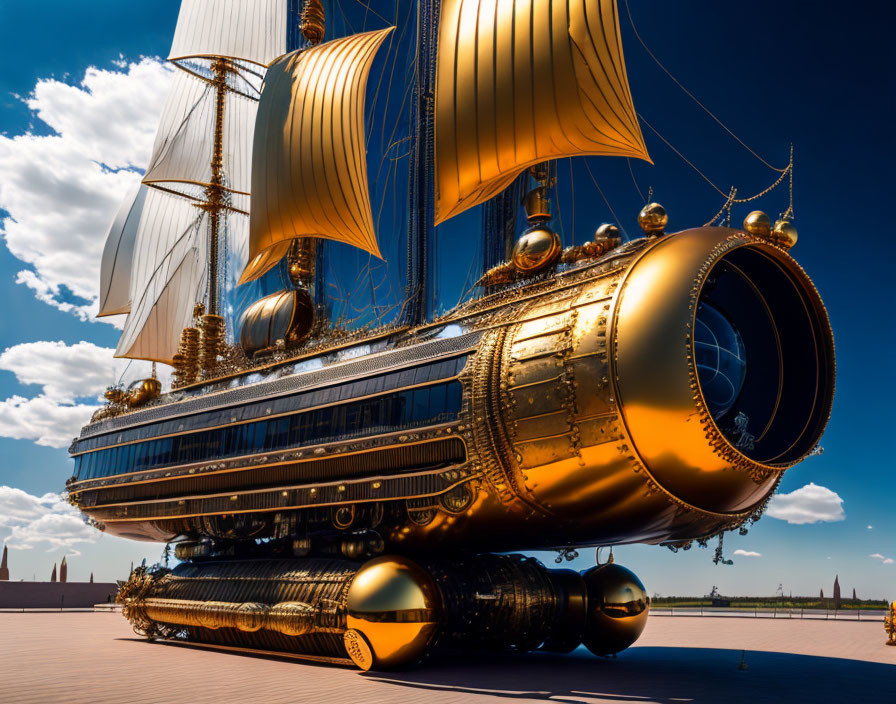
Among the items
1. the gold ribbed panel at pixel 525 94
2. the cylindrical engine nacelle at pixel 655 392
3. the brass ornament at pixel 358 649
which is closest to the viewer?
the cylindrical engine nacelle at pixel 655 392

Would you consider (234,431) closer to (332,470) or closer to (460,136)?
(332,470)

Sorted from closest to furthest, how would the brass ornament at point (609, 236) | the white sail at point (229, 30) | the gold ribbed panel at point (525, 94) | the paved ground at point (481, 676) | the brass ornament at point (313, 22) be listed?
the paved ground at point (481, 676) < the brass ornament at point (609, 236) < the gold ribbed panel at point (525, 94) < the brass ornament at point (313, 22) < the white sail at point (229, 30)

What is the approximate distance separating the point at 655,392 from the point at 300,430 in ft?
23.3

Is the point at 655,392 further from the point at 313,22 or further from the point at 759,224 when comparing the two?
the point at 313,22

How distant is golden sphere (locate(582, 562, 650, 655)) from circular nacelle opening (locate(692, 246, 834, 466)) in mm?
3785

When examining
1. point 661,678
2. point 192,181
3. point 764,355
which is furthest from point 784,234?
point 192,181

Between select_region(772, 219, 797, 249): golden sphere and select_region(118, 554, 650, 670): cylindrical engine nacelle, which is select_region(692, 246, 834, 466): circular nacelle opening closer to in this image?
select_region(772, 219, 797, 249): golden sphere

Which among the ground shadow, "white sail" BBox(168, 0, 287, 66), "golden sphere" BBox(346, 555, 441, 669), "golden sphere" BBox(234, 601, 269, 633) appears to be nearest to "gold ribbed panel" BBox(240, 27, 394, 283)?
"golden sphere" BBox(234, 601, 269, 633)

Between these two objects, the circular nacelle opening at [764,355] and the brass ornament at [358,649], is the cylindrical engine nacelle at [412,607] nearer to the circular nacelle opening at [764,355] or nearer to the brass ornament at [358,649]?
the brass ornament at [358,649]

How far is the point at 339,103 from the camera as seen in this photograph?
19.2 metres

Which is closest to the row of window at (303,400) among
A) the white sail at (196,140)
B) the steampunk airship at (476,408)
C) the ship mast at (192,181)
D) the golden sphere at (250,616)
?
the steampunk airship at (476,408)

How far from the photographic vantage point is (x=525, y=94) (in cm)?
1302

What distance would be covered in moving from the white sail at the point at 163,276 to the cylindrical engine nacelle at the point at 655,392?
24.5 m

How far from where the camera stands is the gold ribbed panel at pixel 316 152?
61.8ft
